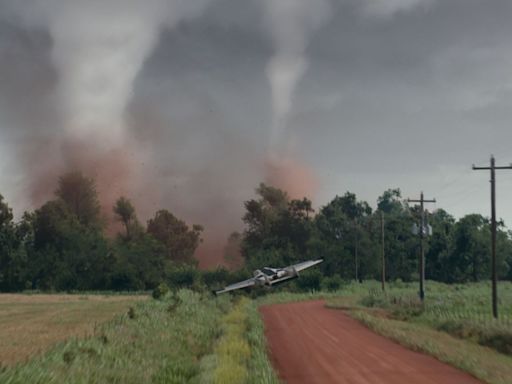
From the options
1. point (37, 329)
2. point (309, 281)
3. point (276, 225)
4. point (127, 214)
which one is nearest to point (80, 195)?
point (127, 214)

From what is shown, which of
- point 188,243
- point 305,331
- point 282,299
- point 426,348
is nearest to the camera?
point 426,348

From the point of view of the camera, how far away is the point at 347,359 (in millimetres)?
21359

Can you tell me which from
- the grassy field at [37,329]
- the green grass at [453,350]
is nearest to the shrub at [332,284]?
the grassy field at [37,329]

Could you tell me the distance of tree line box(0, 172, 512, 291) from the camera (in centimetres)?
9875

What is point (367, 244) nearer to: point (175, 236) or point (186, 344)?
point (175, 236)

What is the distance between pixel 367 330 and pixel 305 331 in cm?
335

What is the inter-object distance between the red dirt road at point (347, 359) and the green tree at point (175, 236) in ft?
310

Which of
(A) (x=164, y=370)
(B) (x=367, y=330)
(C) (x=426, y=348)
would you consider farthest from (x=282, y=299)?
(A) (x=164, y=370)

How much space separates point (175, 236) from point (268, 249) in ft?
91.6

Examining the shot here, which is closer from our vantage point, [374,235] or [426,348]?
[426,348]

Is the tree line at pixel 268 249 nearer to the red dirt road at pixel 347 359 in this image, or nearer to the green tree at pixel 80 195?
the green tree at pixel 80 195

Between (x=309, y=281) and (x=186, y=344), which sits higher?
(x=186, y=344)

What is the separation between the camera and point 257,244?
11712 cm

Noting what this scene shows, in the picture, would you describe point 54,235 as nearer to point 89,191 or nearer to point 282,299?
point 89,191
